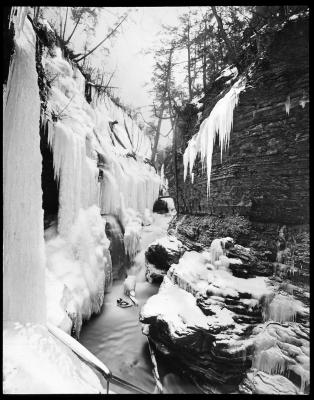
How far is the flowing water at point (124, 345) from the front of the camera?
11.8 ft

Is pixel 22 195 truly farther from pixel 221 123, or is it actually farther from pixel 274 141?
pixel 274 141

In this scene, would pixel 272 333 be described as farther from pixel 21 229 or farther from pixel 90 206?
pixel 90 206

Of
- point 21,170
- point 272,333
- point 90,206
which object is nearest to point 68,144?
point 90,206

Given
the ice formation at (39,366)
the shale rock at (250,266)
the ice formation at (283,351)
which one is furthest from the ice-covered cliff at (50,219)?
the shale rock at (250,266)

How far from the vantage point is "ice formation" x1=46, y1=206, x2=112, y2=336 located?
13.0 ft

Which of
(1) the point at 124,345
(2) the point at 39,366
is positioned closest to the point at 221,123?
(2) the point at 39,366

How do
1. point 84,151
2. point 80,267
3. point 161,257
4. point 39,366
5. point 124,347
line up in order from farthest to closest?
point 161,257, point 84,151, point 80,267, point 124,347, point 39,366

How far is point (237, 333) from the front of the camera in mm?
3379

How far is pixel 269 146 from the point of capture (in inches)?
165

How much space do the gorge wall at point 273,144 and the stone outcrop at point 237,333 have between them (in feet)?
3.89

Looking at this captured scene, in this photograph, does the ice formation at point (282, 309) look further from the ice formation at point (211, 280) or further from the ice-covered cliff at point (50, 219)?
the ice-covered cliff at point (50, 219)

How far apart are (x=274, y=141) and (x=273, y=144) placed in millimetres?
56

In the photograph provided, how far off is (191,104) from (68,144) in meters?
4.30

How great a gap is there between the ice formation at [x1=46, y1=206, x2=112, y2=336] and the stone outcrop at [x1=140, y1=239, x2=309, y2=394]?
4.39ft
